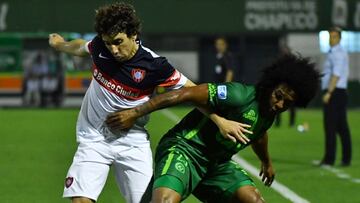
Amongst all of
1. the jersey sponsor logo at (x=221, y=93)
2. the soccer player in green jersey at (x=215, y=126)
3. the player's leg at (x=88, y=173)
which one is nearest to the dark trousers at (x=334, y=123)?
the soccer player in green jersey at (x=215, y=126)

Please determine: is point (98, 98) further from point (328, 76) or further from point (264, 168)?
point (328, 76)

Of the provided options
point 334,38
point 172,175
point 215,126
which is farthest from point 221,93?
point 334,38

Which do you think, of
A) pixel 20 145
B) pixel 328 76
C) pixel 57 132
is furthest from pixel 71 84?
pixel 328 76

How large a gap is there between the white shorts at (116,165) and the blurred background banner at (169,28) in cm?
2655

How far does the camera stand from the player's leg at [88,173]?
25.2ft

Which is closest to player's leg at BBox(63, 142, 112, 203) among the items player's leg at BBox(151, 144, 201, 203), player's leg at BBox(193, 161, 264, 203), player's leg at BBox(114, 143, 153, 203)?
player's leg at BBox(114, 143, 153, 203)

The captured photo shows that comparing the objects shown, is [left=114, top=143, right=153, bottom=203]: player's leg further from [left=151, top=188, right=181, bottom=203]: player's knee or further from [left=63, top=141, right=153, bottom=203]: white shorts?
[left=151, top=188, right=181, bottom=203]: player's knee

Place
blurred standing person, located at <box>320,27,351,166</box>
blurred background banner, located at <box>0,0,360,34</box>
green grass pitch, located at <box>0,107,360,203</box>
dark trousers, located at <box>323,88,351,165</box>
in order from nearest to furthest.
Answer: green grass pitch, located at <box>0,107,360,203</box> → blurred standing person, located at <box>320,27,351,166</box> → dark trousers, located at <box>323,88,351,165</box> → blurred background banner, located at <box>0,0,360,34</box>

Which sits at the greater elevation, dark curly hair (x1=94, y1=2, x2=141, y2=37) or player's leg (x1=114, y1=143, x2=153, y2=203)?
dark curly hair (x1=94, y1=2, x2=141, y2=37)

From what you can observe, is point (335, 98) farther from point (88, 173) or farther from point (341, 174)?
point (88, 173)

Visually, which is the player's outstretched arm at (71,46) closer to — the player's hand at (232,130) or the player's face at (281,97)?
the player's hand at (232,130)

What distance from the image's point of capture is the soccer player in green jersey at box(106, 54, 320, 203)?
7.70 m

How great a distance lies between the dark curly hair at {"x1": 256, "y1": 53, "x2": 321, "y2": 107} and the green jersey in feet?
0.38

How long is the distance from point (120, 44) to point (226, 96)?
0.89 meters
